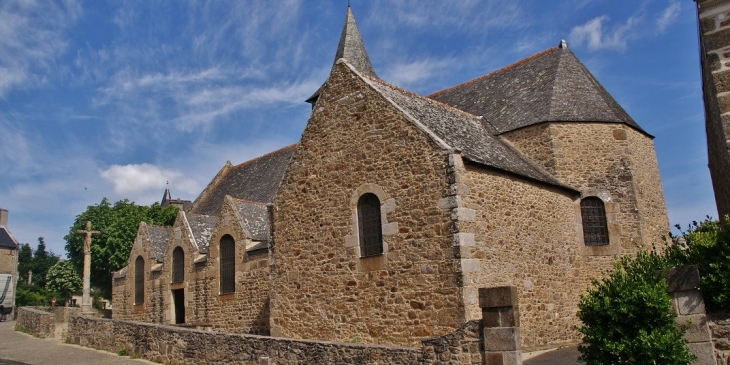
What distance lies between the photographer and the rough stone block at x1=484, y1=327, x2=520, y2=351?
25.8 feet

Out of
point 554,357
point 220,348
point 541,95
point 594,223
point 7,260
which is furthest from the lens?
point 7,260

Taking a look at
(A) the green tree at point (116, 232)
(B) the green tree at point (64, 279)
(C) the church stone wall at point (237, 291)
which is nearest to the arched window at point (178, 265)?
(C) the church stone wall at point (237, 291)

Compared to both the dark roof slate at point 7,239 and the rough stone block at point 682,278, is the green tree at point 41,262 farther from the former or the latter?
the rough stone block at point 682,278

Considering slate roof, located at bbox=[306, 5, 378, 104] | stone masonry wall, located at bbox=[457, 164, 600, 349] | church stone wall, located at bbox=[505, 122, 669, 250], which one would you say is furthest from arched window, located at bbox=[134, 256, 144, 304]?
stone masonry wall, located at bbox=[457, 164, 600, 349]

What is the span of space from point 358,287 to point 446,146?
11.8 feet

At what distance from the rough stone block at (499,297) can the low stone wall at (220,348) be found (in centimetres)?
100

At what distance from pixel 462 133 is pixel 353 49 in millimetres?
16001

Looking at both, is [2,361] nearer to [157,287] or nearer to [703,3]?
[157,287]

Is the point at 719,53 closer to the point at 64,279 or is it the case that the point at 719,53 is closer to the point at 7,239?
the point at 64,279

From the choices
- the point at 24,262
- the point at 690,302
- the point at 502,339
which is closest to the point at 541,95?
the point at 690,302

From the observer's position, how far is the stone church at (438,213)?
38.0ft

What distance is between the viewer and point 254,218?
1950 centimetres

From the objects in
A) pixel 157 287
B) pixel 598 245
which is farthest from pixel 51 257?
pixel 598 245

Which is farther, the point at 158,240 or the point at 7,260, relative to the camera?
the point at 7,260
